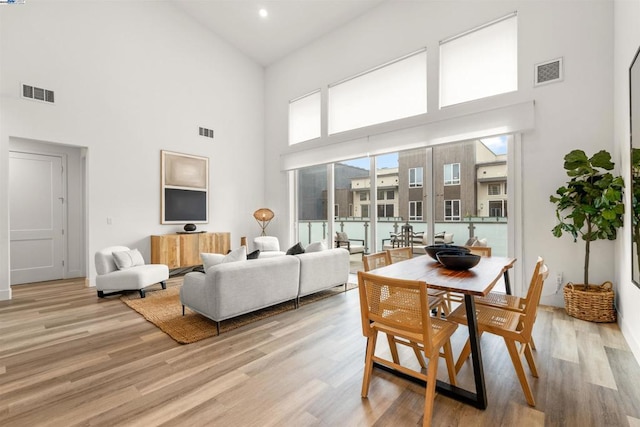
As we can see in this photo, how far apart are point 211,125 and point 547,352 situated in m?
6.86

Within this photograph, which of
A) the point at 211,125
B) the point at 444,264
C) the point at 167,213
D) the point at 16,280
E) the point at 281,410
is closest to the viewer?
the point at 281,410

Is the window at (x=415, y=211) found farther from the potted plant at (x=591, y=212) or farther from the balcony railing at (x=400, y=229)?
A: the potted plant at (x=591, y=212)

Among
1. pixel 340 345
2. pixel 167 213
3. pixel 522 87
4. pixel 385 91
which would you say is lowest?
pixel 340 345

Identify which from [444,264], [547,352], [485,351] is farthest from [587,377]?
[444,264]

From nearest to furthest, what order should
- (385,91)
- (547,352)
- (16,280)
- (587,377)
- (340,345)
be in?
(587,377) < (547,352) < (340,345) < (16,280) < (385,91)

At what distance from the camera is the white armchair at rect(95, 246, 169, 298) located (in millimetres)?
4137

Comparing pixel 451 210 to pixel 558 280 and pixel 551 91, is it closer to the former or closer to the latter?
pixel 558 280

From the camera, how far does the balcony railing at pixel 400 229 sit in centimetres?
415

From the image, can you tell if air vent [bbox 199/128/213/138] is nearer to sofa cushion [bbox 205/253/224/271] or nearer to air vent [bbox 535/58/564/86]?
sofa cushion [bbox 205/253/224/271]

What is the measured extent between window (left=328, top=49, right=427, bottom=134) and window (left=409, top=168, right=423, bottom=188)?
0.97 meters

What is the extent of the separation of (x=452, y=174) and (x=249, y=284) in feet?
11.4

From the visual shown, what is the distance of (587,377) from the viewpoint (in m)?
2.06

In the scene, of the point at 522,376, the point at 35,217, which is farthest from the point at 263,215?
the point at 522,376

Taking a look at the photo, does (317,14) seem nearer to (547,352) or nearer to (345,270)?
(345,270)
